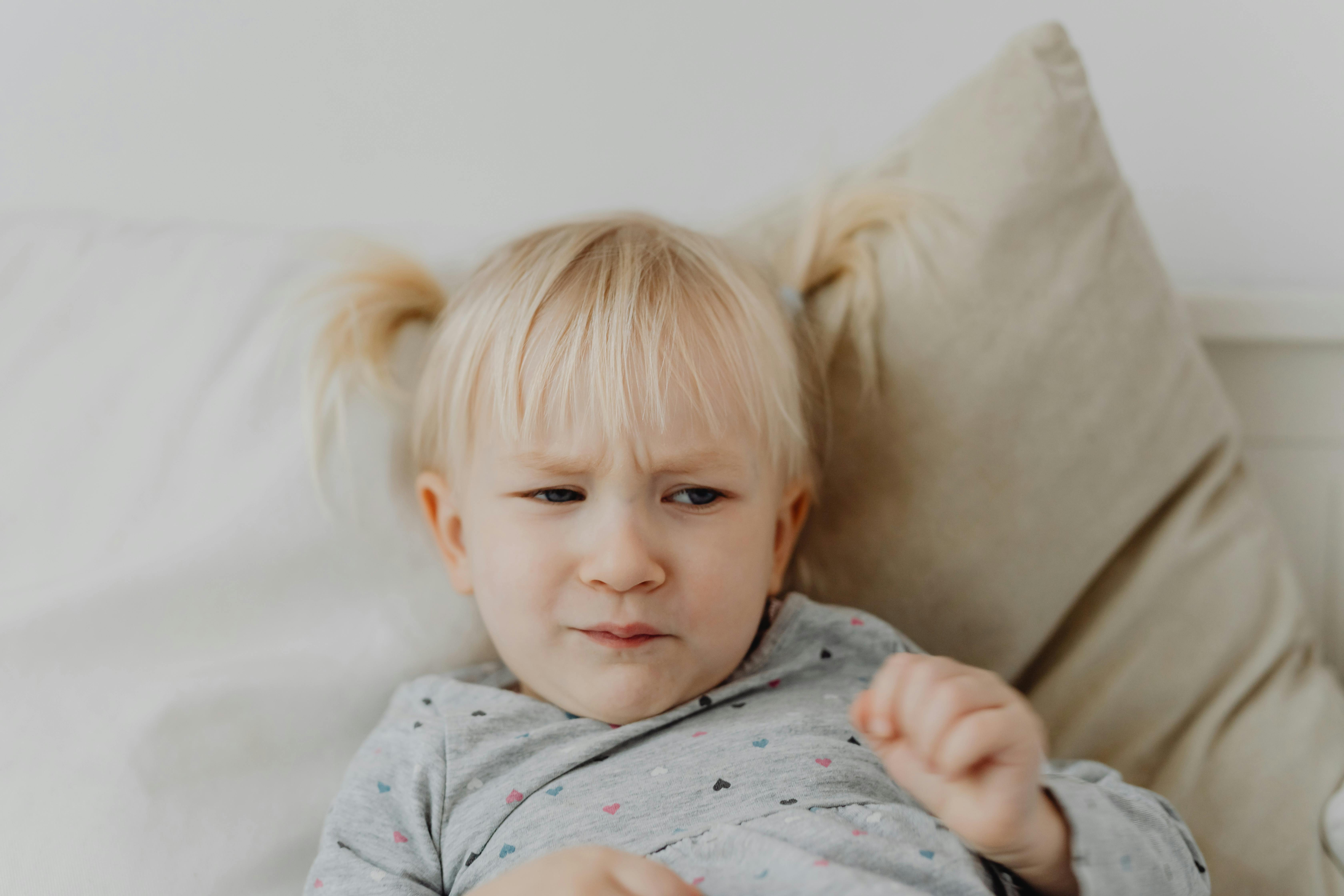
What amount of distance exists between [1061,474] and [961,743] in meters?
0.42

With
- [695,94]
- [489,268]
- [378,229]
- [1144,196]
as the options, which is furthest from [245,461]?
[1144,196]

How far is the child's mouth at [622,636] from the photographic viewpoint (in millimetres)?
767

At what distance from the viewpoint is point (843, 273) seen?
3.19 feet

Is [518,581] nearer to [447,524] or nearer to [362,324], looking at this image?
[447,524]

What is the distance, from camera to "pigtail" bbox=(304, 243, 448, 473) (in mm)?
912

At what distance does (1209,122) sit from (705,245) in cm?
68

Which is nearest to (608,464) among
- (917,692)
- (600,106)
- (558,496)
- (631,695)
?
(558,496)

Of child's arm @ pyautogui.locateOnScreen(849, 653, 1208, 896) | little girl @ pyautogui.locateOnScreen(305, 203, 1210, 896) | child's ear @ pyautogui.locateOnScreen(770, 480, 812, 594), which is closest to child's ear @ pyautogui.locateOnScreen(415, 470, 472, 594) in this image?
little girl @ pyautogui.locateOnScreen(305, 203, 1210, 896)

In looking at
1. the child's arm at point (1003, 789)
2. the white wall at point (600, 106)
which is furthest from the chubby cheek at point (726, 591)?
the white wall at point (600, 106)

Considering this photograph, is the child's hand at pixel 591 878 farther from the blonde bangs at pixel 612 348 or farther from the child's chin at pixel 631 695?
the blonde bangs at pixel 612 348

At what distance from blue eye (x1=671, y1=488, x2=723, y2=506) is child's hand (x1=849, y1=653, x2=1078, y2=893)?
0.21 meters

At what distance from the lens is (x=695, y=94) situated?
1.22 metres

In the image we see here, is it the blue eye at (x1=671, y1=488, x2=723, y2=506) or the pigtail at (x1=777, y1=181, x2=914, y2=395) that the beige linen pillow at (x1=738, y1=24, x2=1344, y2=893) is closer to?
the pigtail at (x1=777, y1=181, x2=914, y2=395)

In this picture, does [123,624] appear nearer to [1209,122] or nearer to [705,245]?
[705,245]
